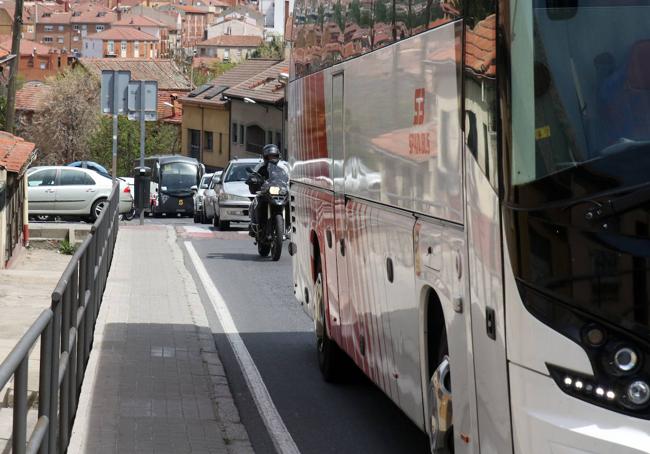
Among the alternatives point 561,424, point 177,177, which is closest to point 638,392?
point 561,424

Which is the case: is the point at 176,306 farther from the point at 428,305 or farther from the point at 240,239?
the point at 240,239

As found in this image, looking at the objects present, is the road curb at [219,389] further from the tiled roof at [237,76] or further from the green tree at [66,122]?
the green tree at [66,122]

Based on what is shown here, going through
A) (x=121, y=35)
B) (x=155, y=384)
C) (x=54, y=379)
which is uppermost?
(x=121, y=35)

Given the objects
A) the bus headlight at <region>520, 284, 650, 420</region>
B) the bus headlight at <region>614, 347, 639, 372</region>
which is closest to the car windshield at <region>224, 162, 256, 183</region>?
the bus headlight at <region>520, 284, 650, 420</region>

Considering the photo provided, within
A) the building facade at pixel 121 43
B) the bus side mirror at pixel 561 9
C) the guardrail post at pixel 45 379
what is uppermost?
the building facade at pixel 121 43

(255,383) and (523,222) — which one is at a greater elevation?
(523,222)

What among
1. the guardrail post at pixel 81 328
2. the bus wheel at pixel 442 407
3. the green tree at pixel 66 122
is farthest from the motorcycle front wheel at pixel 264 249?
the green tree at pixel 66 122

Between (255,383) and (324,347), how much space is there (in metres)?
0.63

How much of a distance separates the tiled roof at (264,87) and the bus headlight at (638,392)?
62254mm

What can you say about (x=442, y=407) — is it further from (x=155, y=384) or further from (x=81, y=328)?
(x=155, y=384)

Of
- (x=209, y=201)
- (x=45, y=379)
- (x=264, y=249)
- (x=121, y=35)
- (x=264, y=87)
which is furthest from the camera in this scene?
(x=121, y=35)

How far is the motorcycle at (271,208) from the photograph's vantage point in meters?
22.0

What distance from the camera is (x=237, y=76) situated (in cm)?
8625

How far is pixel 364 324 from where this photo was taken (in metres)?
8.52
